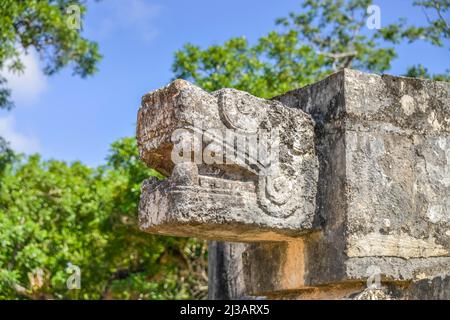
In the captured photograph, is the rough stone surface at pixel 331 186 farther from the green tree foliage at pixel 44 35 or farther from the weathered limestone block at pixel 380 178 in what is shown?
the green tree foliage at pixel 44 35

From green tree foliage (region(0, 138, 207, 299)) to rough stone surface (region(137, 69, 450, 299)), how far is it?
597 centimetres

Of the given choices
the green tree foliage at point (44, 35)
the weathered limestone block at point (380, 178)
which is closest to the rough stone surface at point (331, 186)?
the weathered limestone block at point (380, 178)

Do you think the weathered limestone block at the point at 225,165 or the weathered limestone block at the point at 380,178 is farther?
the weathered limestone block at the point at 380,178

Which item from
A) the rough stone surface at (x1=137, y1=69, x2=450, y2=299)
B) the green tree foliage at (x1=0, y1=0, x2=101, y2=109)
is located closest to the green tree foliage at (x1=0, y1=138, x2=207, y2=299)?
the green tree foliage at (x1=0, y1=0, x2=101, y2=109)

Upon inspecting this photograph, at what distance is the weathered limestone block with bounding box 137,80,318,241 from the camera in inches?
156

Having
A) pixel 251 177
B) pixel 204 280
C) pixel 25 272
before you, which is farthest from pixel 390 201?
pixel 204 280

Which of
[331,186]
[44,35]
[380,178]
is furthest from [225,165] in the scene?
[44,35]

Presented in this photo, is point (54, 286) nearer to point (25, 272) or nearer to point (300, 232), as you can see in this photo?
point (25, 272)

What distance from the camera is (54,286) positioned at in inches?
447

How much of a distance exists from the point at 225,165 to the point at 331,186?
645mm

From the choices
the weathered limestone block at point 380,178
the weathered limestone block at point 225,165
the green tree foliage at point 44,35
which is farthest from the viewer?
the green tree foliage at point 44,35

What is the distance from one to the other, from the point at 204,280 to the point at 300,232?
23.8ft

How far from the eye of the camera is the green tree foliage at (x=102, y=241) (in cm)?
1052

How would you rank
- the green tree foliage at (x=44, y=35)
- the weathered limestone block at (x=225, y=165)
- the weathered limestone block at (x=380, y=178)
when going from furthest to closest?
the green tree foliage at (x=44, y=35) → the weathered limestone block at (x=380, y=178) → the weathered limestone block at (x=225, y=165)
